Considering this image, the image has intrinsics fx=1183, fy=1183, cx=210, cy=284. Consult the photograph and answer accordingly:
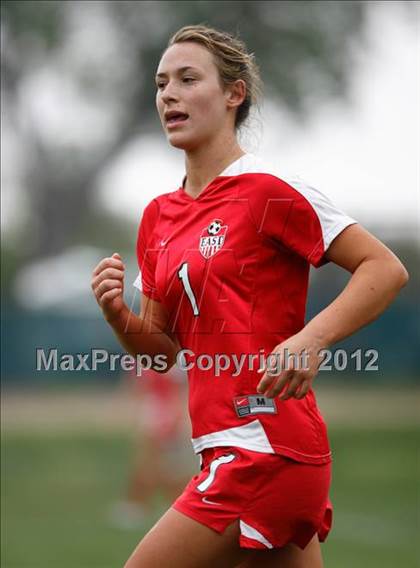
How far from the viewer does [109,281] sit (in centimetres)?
368

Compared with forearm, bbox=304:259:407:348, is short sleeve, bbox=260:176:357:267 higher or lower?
higher

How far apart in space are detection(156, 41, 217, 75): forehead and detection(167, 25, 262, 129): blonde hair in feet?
0.07

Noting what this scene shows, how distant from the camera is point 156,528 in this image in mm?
3551

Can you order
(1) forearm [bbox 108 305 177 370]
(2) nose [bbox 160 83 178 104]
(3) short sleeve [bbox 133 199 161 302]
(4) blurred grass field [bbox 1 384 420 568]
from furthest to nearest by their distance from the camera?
(4) blurred grass field [bbox 1 384 420 568] < (3) short sleeve [bbox 133 199 161 302] < (1) forearm [bbox 108 305 177 370] < (2) nose [bbox 160 83 178 104]

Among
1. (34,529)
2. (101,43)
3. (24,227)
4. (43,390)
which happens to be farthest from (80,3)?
(34,529)

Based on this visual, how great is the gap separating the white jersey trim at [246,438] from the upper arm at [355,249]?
1.81 ft

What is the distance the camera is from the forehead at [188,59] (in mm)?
3906

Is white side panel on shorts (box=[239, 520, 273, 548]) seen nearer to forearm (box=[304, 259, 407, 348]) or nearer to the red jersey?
the red jersey

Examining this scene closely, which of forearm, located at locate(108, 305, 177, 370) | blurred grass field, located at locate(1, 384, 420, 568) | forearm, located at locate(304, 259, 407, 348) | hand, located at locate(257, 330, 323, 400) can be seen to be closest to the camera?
hand, located at locate(257, 330, 323, 400)

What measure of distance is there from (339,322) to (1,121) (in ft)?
94.4

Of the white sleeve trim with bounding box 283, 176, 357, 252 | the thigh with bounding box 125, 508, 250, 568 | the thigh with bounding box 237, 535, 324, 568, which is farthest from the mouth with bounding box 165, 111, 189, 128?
the thigh with bounding box 237, 535, 324, 568

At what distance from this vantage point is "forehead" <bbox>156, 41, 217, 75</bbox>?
391cm

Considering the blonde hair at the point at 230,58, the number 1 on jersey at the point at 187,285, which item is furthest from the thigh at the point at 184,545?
the blonde hair at the point at 230,58

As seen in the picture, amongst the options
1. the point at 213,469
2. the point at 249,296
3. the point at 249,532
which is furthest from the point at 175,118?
the point at 249,532
